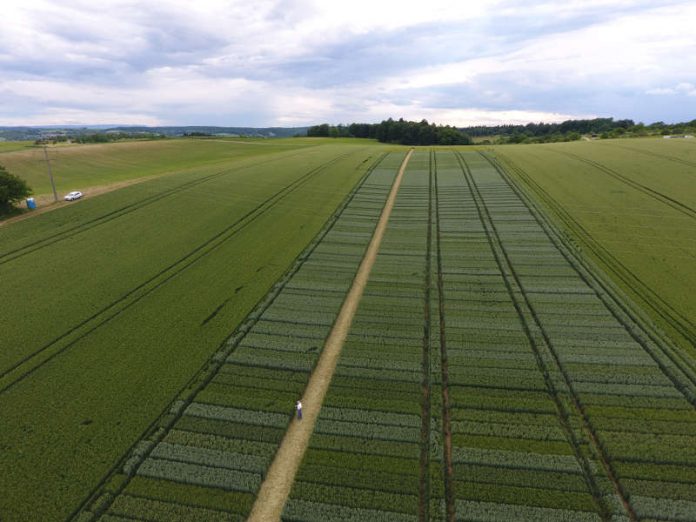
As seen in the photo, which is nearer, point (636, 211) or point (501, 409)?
point (501, 409)

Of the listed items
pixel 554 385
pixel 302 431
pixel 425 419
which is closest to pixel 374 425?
pixel 425 419

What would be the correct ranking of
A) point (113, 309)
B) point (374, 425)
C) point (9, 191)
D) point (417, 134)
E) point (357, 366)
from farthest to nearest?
1. point (417, 134)
2. point (9, 191)
3. point (113, 309)
4. point (357, 366)
5. point (374, 425)

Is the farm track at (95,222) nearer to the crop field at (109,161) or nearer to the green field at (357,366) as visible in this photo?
the green field at (357,366)

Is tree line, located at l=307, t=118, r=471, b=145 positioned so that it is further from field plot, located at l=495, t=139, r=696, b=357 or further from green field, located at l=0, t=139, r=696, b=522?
green field, located at l=0, t=139, r=696, b=522

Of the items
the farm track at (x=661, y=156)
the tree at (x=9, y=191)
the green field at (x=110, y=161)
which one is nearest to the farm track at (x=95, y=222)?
the tree at (x=9, y=191)

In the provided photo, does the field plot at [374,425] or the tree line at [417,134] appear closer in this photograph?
the field plot at [374,425]

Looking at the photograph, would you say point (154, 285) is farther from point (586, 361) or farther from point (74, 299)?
point (586, 361)

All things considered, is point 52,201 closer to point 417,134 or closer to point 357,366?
point 357,366
